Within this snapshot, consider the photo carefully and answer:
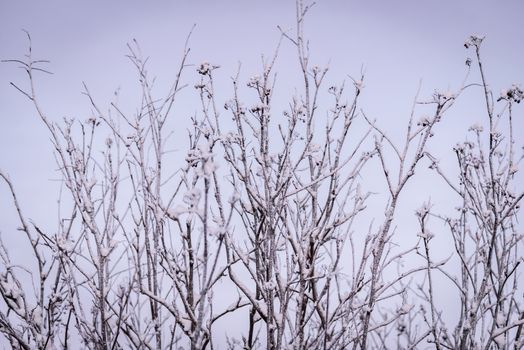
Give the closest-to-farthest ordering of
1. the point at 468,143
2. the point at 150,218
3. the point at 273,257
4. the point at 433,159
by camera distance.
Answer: the point at 273,257 → the point at 433,159 → the point at 150,218 → the point at 468,143

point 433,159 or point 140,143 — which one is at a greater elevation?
point 140,143

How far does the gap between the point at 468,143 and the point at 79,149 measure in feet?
12.6

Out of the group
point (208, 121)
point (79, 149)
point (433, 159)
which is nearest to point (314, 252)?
point (433, 159)

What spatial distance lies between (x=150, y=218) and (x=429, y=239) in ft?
8.10

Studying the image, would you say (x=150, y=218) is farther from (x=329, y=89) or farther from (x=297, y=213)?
(x=329, y=89)

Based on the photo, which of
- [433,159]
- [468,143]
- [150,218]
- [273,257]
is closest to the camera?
[273,257]

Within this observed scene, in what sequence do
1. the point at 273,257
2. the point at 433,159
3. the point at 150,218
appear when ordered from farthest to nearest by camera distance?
the point at 150,218 < the point at 433,159 < the point at 273,257

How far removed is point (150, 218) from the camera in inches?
139

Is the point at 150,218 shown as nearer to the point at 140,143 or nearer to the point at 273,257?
the point at 140,143

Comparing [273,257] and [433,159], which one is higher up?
[433,159]

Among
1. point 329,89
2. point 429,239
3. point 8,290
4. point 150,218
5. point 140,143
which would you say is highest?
point 329,89

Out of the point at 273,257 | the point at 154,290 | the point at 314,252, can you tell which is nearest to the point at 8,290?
the point at 154,290

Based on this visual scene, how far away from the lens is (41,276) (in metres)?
3.38

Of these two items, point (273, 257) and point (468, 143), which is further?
point (468, 143)
